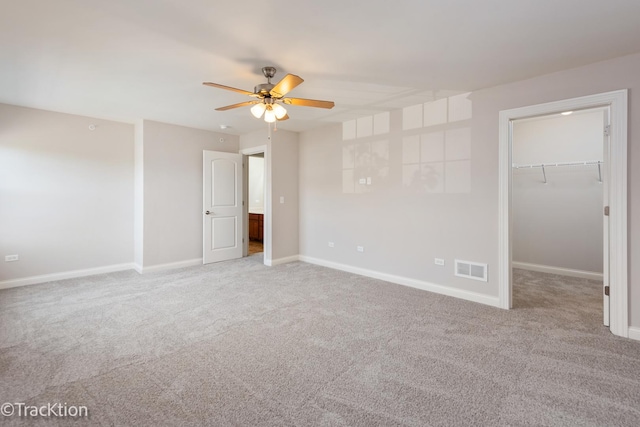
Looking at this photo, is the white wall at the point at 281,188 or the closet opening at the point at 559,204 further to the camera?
the white wall at the point at 281,188

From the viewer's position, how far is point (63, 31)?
229 cm

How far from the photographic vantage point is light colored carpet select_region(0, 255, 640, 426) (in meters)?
1.80

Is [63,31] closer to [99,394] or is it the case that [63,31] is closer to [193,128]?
[99,394]

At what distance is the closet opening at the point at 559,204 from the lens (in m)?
4.43

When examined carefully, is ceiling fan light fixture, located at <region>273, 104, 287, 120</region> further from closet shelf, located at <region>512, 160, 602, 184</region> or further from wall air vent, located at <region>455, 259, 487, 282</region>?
closet shelf, located at <region>512, 160, 602, 184</region>

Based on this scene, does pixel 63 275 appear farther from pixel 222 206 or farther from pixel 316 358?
pixel 316 358

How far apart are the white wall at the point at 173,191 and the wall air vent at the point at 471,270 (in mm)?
4390

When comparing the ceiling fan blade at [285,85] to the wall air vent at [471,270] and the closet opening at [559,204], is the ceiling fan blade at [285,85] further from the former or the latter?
the closet opening at [559,204]

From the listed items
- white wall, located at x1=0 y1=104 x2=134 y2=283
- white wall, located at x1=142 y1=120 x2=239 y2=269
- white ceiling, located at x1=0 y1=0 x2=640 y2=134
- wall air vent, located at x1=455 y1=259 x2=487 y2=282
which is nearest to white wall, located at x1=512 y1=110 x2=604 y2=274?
wall air vent, located at x1=455 y1=259 x2=487 y2=282

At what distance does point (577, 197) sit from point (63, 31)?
6464 mm

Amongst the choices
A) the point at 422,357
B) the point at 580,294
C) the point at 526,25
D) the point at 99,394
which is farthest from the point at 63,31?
the point at 580,294

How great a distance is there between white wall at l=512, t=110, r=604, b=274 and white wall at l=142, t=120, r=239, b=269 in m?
5.59

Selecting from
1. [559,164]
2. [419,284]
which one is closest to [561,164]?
[559,164]

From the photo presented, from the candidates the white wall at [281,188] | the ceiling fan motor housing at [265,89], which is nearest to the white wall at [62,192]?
the white wall at [281,188]
